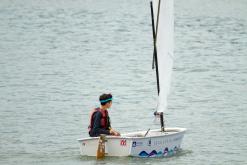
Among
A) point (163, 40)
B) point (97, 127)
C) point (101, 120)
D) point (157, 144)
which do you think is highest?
point (163, 40)

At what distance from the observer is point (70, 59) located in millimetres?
42812

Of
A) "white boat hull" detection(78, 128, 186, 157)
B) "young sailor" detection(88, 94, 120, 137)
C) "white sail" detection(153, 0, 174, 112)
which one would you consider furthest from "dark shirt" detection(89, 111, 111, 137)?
"white sail" detection(153, 0, 174, 112)

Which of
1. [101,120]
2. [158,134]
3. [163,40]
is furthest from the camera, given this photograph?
[163,40]

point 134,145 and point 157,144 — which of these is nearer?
point 134,145

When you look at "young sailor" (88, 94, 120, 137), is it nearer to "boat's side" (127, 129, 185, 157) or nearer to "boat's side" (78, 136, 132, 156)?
"boat's side" (78, 136, 132, 156)

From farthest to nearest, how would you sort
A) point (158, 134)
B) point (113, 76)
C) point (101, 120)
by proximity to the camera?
point (113, 76)
point (158, 134)
point (101, 120)

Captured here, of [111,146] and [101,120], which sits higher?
[101,120]

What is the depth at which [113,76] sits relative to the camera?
3800cm

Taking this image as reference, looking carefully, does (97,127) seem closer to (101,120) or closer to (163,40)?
(101,120)

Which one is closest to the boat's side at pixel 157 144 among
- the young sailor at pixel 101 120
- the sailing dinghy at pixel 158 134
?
the sailing dinghy at pixel 158 134

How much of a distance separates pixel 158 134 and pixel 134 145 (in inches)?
62.7

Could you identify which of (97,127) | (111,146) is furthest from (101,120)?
(111,146)

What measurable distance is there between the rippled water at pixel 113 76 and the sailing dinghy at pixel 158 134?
0.26 meters

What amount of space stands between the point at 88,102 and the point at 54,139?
22.6 ft
